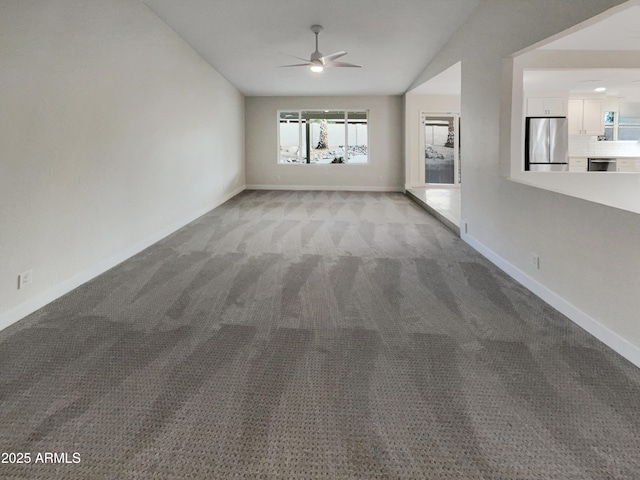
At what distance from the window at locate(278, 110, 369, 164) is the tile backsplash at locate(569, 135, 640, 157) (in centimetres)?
474

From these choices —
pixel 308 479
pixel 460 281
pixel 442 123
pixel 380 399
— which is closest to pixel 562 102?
pixel 442 123

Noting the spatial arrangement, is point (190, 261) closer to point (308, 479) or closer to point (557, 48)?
point (308, 479)

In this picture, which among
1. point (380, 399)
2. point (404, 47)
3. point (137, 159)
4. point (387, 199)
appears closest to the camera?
point (380, 399)

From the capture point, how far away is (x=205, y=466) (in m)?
1.45

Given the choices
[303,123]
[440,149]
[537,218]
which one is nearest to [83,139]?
[537,218]

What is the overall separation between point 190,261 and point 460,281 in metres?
2.63

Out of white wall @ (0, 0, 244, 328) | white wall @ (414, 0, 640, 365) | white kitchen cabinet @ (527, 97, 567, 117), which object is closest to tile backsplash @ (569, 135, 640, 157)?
white kitchen cabinet @ (527, 97, 567, 117)

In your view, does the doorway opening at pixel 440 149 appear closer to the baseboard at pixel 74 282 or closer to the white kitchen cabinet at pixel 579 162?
the white kitchen cabinet at pixel 579 162

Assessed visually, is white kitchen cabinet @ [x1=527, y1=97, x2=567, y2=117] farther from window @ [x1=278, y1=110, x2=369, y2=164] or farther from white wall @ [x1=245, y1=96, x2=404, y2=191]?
window @ [x1=278, y1=110, x2=369, y2=164]

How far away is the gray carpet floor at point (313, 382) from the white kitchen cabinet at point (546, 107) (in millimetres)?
5674

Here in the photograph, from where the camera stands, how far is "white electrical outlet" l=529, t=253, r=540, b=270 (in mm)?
3182

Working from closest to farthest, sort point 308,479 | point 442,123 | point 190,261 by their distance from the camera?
point 308,479 → point 190,261 → point 442,123

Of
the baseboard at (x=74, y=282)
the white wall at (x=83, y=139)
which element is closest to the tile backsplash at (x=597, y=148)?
the white wall at (x=83, y=139)

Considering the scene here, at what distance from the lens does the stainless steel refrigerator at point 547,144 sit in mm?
7715
